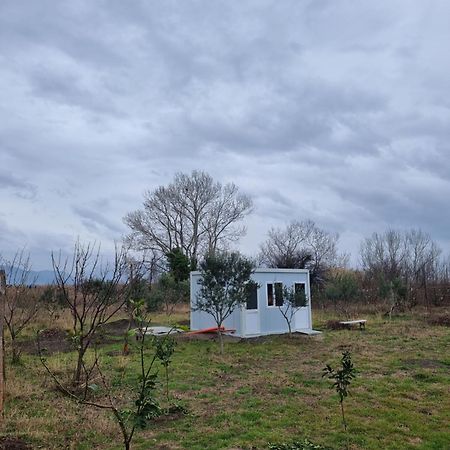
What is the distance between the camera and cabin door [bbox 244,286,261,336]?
542 inches

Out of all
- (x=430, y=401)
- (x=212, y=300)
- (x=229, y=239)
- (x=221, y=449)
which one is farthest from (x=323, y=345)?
(x=229, y=239)

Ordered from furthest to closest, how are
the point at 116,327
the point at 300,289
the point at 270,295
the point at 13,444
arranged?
the point at 116,327 → the point at 300,289 → the point at 270,295 → the point at 13,444

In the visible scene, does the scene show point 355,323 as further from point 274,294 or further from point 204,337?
point 204,337

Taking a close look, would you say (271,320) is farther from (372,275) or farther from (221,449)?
(372,275)

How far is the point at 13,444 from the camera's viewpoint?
14.5 ft

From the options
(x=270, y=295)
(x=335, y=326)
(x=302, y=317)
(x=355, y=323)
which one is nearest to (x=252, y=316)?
(x=270, y=295)

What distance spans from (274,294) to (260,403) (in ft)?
27.7

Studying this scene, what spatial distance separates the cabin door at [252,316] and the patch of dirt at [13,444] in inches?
374

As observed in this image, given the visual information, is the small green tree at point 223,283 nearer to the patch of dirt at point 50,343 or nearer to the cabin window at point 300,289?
the cabin window at point 300,289

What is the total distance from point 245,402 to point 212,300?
18.2ft

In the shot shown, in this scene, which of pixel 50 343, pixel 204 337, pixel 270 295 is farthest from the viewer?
pixel 270 295

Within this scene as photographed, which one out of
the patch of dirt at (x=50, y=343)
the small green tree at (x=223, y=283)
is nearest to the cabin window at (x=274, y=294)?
the small green tree at (x=223, y=283)

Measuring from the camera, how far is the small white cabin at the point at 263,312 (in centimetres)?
1383

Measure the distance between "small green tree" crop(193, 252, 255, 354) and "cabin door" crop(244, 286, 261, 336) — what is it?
1717mm
